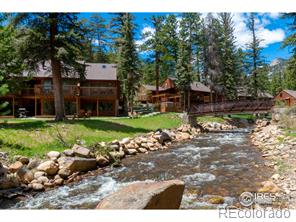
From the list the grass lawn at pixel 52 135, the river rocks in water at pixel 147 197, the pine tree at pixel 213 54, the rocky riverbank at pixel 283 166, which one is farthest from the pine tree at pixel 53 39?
the pine tree at pixel 213 54

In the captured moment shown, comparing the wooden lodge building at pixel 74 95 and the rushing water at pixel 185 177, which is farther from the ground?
the wooden lodge building at pixel 74 95

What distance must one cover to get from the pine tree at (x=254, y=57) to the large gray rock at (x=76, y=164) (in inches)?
1248

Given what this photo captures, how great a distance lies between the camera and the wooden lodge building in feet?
94.8

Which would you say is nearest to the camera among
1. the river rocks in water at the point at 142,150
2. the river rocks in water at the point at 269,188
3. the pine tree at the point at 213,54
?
the river rocks in water at the point at 269,188

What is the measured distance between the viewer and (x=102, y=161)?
40.9 feet

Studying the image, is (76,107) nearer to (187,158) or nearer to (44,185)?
(187,158)

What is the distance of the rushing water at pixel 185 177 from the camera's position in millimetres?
8125

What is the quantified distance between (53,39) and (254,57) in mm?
28162

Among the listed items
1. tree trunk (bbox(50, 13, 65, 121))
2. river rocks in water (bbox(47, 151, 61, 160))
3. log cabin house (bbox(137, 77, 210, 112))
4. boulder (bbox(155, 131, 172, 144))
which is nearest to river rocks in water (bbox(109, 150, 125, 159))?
river rocks in water (bbox(47, 151, 61, 160))

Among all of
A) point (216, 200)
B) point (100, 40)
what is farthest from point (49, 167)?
point (100, 40)

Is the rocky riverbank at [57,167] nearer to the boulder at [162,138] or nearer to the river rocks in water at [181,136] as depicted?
the boulder at [162,138]

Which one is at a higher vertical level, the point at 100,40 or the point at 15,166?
the point at 100,40

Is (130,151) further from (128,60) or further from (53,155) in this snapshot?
(128,60)
